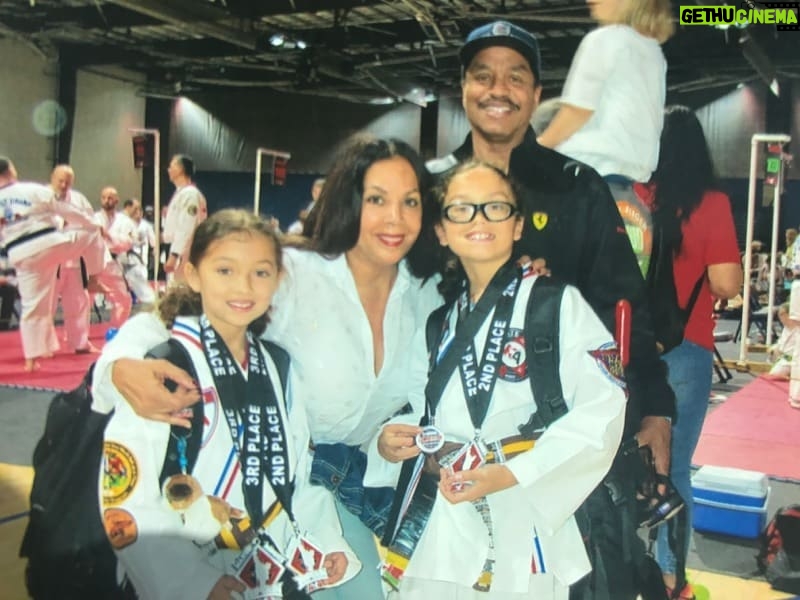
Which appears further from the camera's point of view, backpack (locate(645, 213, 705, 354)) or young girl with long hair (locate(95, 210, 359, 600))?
backpack (locate(645, 213, 705, 354))

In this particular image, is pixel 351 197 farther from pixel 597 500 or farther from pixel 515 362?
pixel 597 500

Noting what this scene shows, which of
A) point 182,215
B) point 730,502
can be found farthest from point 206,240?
point 730,502

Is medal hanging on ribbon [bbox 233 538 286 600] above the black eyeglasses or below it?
below

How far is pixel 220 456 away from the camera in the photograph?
135 centimetres

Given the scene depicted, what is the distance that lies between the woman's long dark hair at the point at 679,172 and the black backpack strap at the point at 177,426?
2.99 ft

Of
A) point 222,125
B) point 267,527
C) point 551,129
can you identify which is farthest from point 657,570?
point 222,125

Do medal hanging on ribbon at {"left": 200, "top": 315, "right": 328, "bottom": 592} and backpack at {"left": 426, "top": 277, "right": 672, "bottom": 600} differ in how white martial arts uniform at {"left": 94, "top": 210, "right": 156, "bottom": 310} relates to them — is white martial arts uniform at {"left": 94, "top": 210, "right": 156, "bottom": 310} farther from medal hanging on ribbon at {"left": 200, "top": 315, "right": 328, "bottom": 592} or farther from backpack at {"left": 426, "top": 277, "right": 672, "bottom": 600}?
backpack at {"left": 426, "top": 277, "right": 672, "bottom": 600}

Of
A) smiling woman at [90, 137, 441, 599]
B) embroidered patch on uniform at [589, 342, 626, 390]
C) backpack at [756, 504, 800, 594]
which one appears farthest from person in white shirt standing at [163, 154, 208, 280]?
backpack at [756, 504, 800, 594]

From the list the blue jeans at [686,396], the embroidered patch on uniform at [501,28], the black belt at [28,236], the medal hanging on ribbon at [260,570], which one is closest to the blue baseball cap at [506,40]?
the embroidered patch on uniform at [501,28]

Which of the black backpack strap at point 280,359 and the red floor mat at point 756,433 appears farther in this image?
the red floor mat at point 756,433

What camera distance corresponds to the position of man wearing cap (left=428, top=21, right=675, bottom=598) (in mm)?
1412

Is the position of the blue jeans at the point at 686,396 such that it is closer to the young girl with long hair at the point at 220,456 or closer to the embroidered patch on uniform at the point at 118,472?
the young girl with long hair at the point at 220,456

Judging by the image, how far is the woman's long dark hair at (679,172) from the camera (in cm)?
148

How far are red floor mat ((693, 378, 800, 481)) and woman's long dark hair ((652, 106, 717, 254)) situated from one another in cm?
246
